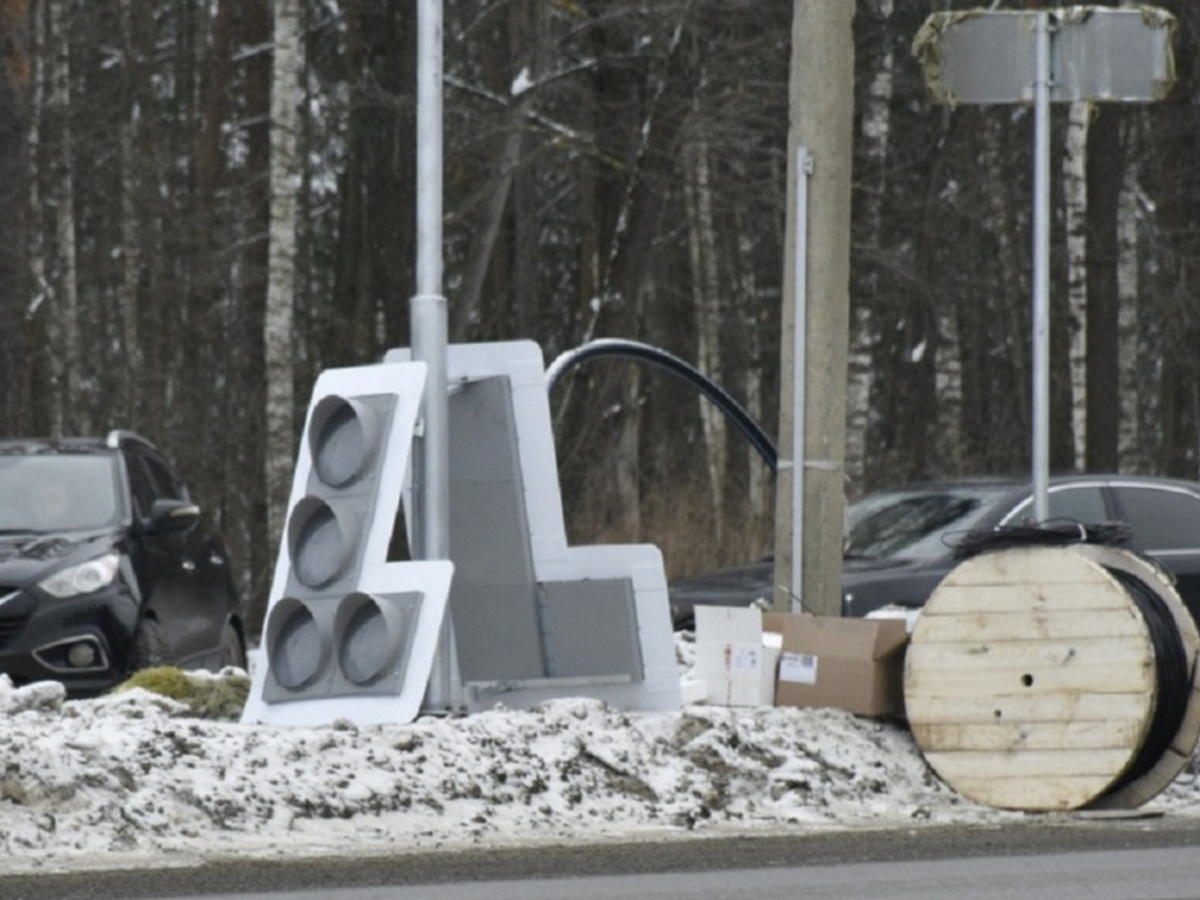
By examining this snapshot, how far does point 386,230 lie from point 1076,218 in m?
9.45

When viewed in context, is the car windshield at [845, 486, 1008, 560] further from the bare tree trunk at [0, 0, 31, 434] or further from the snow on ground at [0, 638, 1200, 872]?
the bare tree trunk at [0, 0, 31, 434]

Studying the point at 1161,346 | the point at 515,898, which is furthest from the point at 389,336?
the point at 515,898

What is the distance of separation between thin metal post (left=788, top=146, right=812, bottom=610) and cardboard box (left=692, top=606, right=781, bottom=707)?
0.62m

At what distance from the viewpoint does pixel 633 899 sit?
8234 mm

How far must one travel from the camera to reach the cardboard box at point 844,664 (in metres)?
13.0

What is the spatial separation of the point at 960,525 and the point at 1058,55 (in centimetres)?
406

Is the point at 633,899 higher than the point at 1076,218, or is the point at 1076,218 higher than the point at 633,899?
the point at 1076,218

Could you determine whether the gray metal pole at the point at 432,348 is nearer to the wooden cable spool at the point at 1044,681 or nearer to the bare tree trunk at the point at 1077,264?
the wooden cable spool at the point at 1044,681

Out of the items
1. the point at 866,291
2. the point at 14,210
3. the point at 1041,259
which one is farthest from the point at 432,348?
the point at 866,291

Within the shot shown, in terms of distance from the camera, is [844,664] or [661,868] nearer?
[661,868]

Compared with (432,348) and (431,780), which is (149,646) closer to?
(432,348)

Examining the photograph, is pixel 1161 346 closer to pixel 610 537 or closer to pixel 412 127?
pixel 412 127

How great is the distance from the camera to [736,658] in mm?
13305

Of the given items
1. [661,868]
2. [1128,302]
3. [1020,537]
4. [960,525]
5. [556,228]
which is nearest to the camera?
[661,868]
